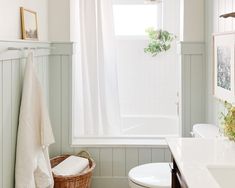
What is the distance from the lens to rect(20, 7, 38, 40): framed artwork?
263 cm

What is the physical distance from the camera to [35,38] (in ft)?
9.50

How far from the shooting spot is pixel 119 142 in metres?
3.46

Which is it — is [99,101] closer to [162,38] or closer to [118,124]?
[118,124]

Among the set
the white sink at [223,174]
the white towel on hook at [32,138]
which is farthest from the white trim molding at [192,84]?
the white sink at [223,174]

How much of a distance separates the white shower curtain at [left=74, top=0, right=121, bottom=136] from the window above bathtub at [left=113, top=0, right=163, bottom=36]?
3.63 feet

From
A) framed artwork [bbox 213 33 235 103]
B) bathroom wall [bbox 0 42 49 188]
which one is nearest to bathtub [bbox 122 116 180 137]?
framed artwork [bbox 213 33 235 103]

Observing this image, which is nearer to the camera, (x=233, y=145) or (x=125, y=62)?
(x=233, y=145)

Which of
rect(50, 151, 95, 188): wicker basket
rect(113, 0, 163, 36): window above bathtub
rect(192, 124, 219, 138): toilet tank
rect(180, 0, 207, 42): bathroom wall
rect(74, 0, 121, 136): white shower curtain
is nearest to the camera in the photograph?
rect(192, 124, 219, 138): toilet tank

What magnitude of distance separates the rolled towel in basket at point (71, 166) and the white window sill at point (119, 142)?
0.24m

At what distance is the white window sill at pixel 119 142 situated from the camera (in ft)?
11.2

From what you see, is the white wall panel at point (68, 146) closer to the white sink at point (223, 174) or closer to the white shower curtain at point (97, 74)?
the white shower curtain at point (97, 74)

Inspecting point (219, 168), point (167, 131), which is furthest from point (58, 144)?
point (219, 168)

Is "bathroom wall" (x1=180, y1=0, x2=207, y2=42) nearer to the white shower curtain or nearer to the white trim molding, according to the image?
the white trim molding

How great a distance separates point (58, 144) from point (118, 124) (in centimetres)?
59
